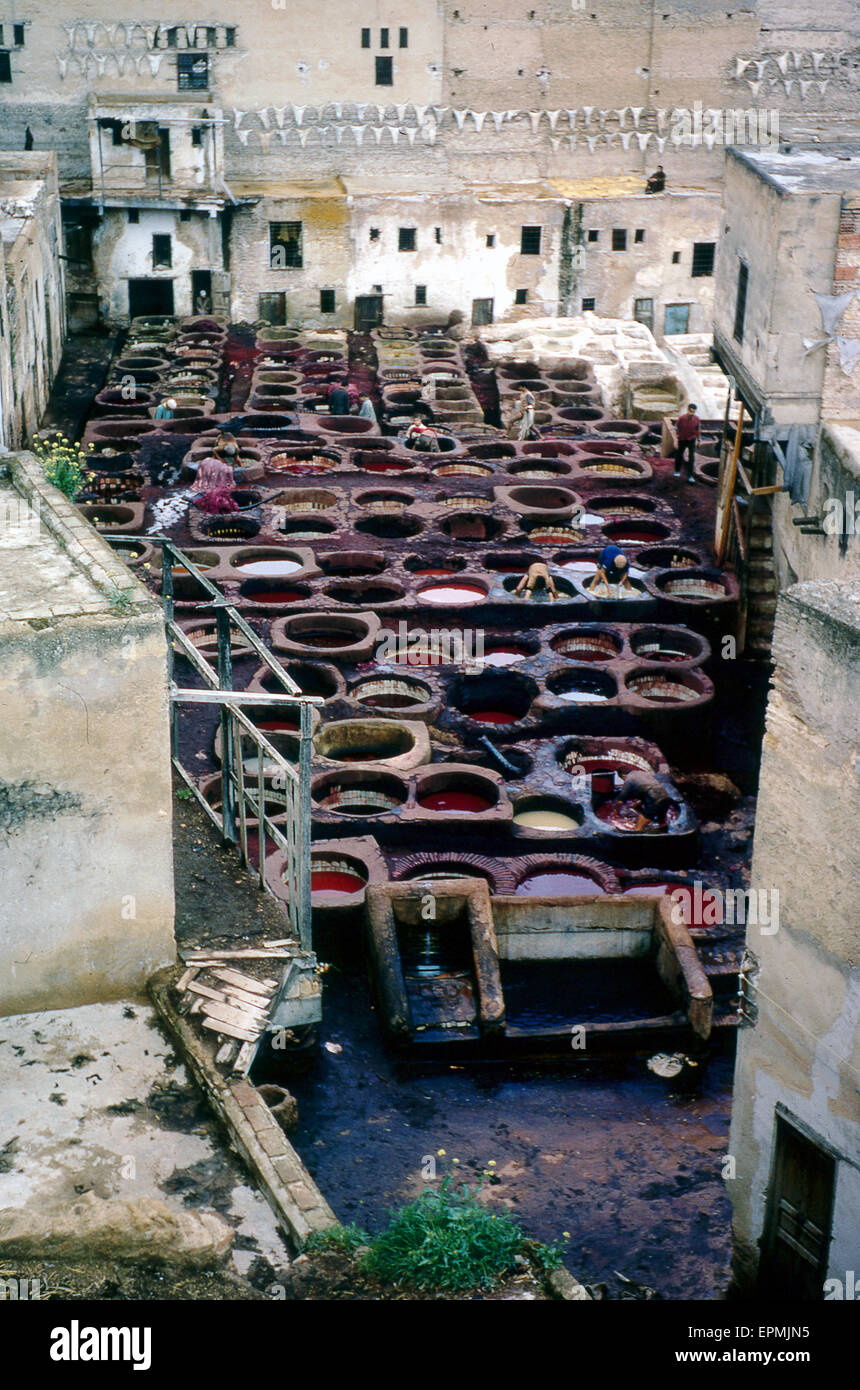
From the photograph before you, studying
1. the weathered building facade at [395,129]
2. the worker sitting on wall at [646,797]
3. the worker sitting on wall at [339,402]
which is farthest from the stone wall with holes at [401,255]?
the worker sitting on wall at [646,797]

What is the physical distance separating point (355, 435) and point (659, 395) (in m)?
8.80

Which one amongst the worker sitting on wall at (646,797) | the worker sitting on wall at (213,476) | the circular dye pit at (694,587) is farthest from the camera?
the worker sitting on wall at (213,476)

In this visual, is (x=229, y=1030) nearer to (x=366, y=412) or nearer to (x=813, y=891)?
(x=813, y=891)

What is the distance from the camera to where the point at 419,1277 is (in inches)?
360

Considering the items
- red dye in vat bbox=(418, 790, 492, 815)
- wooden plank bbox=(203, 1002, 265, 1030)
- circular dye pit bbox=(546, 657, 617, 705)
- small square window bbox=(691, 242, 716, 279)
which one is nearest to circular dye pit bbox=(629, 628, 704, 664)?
circular dye pit bbox=(546, 657, 617, 705)

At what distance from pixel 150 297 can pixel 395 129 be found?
8411mm

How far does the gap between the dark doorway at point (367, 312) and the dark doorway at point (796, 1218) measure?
36544 millimetres

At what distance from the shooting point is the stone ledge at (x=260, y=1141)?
9.73 meters

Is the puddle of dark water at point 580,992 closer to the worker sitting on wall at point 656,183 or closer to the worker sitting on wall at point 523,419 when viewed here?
the worker sitting on wall at point 523,419

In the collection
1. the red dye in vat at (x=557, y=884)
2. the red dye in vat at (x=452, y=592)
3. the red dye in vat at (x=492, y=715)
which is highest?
the red dye in vat at (x=452, y=592)

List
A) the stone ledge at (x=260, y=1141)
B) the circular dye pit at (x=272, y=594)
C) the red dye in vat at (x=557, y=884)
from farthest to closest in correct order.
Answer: the circular dye pit at (x=272, y=594) → the red dye in vat at (x=557, y=884) → the stone ledge at (x=260, y=1141)

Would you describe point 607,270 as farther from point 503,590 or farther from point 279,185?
point 503,590

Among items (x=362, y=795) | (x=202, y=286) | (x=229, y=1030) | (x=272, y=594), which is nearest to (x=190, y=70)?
(x=202, y=286)

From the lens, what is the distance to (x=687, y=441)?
3088cm
